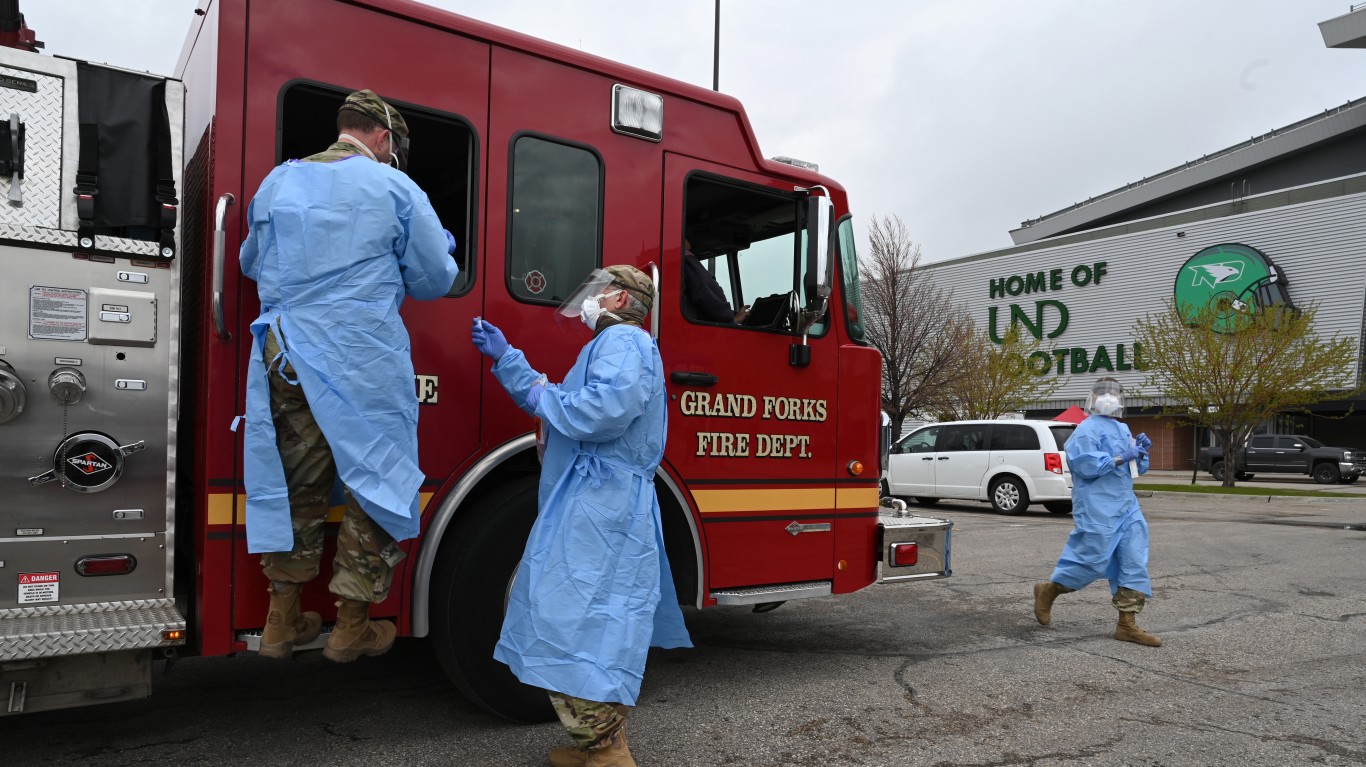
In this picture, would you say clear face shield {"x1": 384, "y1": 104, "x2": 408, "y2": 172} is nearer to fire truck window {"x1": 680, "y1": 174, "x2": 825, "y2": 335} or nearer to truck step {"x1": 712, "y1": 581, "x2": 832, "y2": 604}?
fire truck window {"x1": 680, "y1": 174, "x2": 825, "y2": 335}

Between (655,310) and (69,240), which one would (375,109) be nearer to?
(69,240)

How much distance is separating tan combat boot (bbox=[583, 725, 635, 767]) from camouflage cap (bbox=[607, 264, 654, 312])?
161 centimetres

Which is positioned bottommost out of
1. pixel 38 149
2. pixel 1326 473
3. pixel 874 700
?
pixel 1326 473

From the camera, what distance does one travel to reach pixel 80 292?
2.94 metres

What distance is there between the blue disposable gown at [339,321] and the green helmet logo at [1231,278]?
105 feet

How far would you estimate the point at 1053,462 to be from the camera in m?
14.9

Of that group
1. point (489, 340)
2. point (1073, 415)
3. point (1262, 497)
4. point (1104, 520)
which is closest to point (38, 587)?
point (489, 340)

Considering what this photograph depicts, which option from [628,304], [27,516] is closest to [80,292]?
[27,516]

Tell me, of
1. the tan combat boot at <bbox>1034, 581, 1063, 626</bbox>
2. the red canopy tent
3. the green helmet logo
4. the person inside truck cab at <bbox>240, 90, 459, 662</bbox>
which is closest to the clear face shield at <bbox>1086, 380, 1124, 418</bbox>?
the red canopy tent

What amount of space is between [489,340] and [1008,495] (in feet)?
45.2

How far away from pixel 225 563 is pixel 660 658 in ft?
8.93

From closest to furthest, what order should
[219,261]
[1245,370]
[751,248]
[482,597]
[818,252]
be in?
[219,261] < [482,597] < [818,252] < [751,248] < [1245,370]

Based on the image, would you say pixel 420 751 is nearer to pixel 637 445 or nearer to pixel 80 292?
pixel 637 445

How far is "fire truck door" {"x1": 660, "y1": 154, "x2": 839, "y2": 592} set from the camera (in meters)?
4.34
